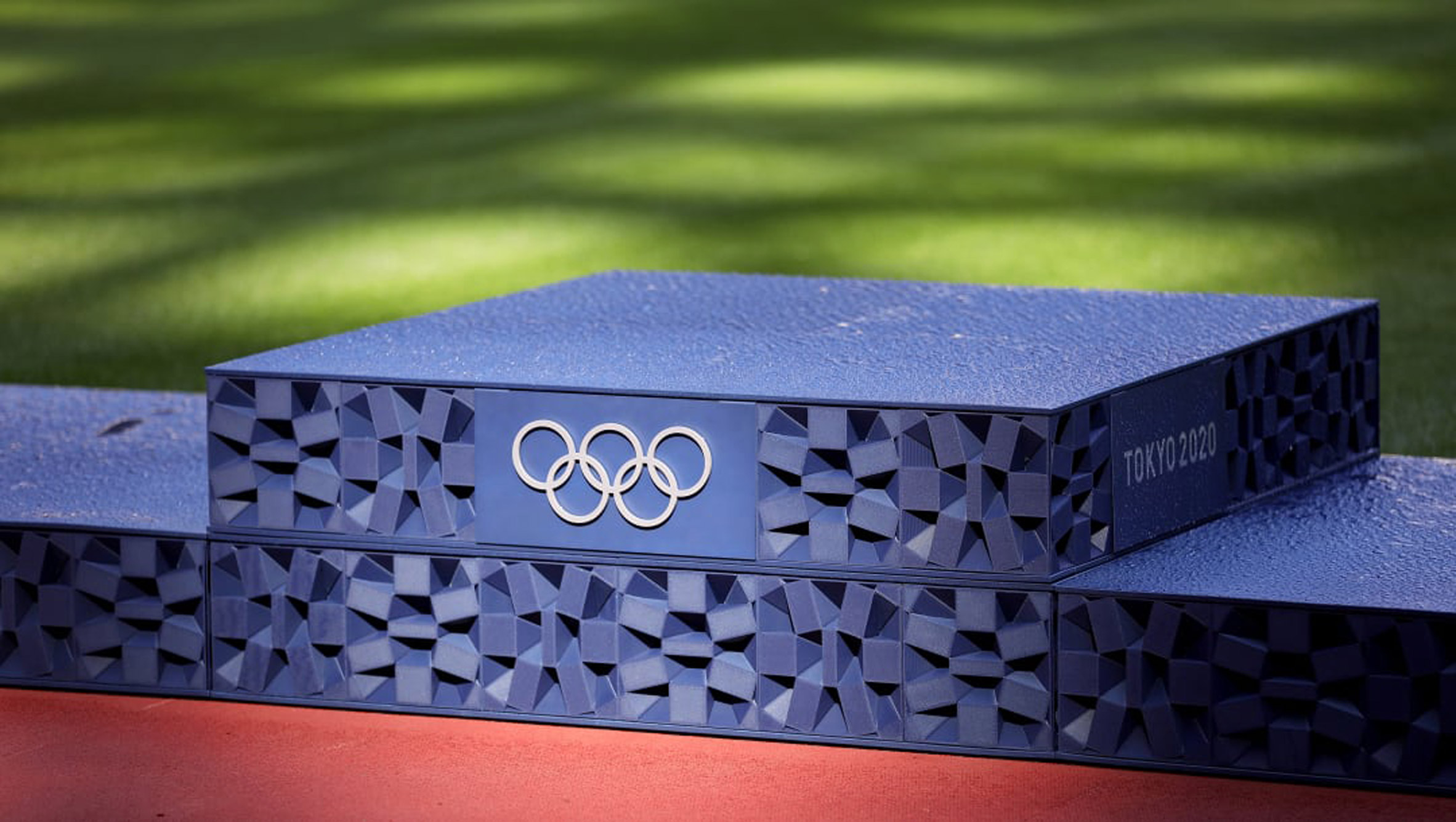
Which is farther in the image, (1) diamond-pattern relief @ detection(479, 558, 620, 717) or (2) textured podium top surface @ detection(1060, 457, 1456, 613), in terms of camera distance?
(1) diamond-pattern relief @ detection(479, 558, 620, 717)

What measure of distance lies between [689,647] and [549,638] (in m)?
0.21

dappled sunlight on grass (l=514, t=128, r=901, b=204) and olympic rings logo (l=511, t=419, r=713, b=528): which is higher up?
dappled sunlight on grass (l=514, t=128, r=901, b=204)

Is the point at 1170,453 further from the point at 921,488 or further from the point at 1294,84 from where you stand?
the point at 1294,84

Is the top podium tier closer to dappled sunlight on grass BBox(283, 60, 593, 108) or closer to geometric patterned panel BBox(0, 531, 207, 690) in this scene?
geometric patterned panel BBox(0, 531, 207, 690)

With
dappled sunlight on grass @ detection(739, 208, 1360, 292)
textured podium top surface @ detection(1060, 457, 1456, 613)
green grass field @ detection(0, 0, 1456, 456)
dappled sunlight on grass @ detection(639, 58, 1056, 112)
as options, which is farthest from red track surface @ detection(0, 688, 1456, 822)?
dappled sunlight on grass @ detection(639, 58, 1056, 112)

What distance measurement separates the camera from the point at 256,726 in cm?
350

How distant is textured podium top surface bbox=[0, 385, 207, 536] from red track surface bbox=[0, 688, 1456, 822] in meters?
0.36

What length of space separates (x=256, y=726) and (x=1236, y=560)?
4.76ft

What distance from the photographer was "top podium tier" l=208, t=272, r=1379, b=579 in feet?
10.7

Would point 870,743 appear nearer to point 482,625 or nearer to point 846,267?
point 482,625

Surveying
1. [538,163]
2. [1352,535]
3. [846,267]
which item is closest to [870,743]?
[1352,535]

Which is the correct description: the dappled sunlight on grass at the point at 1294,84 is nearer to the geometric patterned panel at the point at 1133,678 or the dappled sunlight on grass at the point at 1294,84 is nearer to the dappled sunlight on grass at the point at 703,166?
the dappled sunlight on grass at the point at 703,166

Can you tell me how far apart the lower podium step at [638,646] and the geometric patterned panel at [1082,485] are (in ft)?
0.31

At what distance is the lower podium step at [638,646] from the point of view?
3.31 metres
